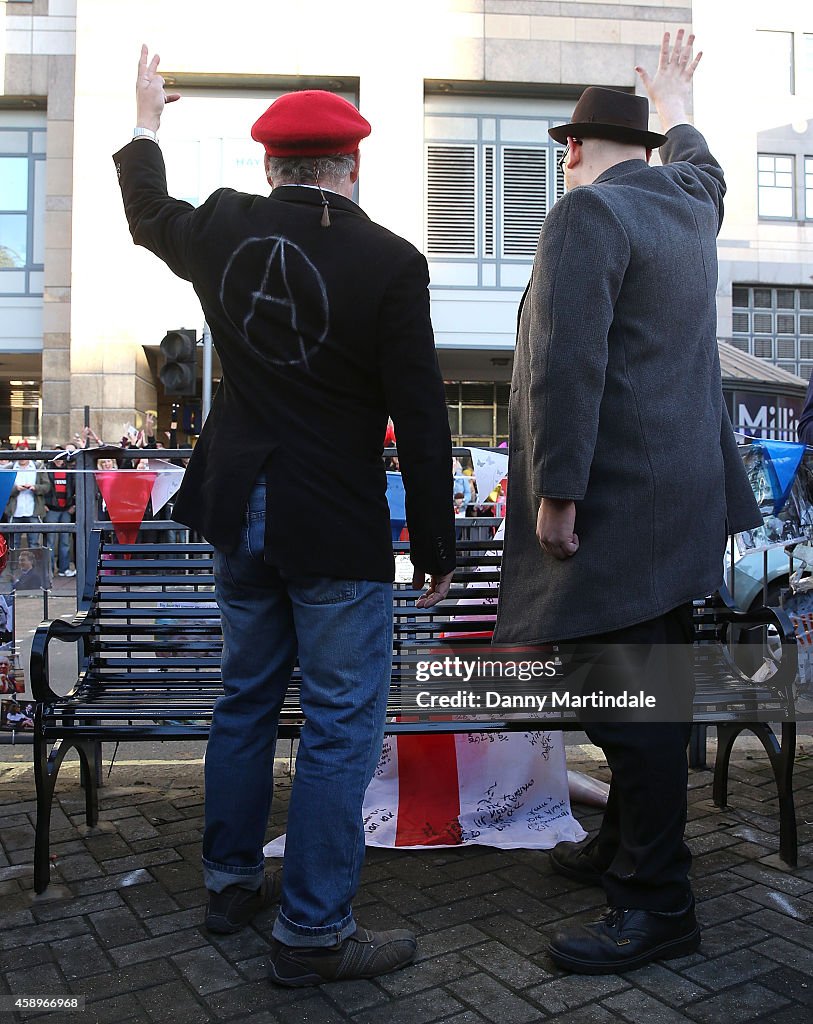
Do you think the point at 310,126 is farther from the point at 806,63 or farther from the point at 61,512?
the point at 806,63

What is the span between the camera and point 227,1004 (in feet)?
8.00

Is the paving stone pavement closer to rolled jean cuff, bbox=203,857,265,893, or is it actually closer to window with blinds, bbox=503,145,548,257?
rolled jean cuff, bbox=203,857,265,893

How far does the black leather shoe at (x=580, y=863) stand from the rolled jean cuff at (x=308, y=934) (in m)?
0.92

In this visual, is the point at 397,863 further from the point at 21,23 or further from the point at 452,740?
the point at 21,23

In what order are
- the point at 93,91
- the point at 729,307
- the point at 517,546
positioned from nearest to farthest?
the point at 517,546, the point at 93,91, the point at 729,307

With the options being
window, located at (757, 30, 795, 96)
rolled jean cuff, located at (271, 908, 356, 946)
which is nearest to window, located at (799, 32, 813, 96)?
window, located at (757, 30, 795, 96)

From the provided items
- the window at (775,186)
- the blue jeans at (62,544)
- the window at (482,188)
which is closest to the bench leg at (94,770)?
the blue jeans at (62,544)

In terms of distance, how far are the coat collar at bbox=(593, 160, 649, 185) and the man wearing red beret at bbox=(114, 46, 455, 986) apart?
1.94 feet

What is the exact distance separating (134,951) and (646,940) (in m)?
→ 1.34

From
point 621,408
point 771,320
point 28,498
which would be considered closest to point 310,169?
point 621,408

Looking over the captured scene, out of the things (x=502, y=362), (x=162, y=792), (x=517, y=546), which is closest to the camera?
(x=517, y=546)

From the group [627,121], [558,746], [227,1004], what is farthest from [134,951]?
[627,121]

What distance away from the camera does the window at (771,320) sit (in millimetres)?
27094

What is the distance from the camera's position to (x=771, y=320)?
27.2m
